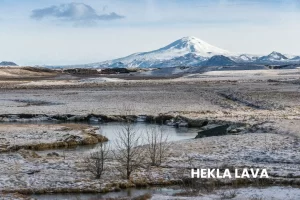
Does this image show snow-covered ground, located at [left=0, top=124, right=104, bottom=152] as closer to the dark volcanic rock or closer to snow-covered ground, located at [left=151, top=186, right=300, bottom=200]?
the dark volcanic rock

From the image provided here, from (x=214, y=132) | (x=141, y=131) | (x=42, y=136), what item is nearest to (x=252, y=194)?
(x=214, y=132)

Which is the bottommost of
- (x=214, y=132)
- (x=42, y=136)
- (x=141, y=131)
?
(x=141, y=131)

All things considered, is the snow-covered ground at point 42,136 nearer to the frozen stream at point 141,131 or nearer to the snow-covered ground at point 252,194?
the frozen stream at point 141,131

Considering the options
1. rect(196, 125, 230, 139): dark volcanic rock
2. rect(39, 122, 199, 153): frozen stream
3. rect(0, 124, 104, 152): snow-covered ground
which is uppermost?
rect(0, 124, 104, 152): snow-covered ground

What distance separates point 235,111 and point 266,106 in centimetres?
482

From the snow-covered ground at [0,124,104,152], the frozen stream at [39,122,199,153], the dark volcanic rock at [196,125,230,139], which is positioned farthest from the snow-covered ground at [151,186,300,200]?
the dark volcanic rock at [196,125,230,139]

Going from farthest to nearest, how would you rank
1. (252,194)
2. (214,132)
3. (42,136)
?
(214,132), (42,136), (252,194)

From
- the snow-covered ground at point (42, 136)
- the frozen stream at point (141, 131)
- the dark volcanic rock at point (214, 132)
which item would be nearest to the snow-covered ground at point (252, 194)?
the frozen stream at point (141, 131)

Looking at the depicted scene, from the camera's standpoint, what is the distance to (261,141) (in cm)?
2303

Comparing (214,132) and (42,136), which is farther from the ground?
(42,136)

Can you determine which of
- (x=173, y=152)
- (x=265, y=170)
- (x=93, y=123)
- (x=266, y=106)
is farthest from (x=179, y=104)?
(x=265, y=170)

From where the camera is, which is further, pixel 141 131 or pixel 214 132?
pixel 141 131

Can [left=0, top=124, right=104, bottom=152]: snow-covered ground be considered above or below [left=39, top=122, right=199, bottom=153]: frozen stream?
above

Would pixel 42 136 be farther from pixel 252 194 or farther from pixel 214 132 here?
pixel 252 194
